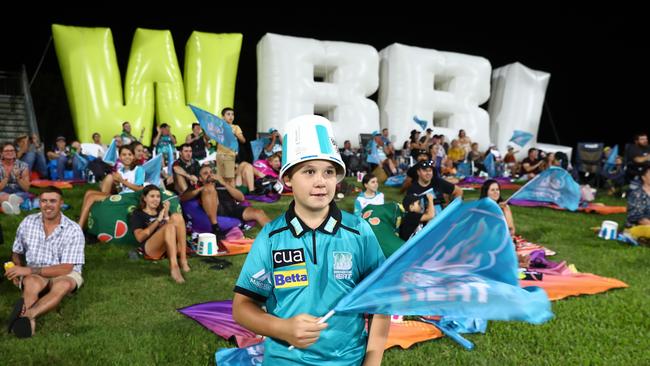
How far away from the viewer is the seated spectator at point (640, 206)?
7586 millimetres

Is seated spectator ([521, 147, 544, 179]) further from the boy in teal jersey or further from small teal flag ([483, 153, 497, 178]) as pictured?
the boy in teal jersey

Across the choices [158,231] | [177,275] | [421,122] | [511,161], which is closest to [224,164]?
[158,231]

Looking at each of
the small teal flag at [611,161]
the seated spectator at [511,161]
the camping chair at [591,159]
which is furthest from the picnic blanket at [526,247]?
the seated spectator at [511,161]

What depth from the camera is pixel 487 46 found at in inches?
918

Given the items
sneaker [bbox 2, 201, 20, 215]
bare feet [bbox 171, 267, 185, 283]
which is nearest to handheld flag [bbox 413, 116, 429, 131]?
sneaker [bbox 2, 201, 20, 215]

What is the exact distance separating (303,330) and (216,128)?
6509 millimetres

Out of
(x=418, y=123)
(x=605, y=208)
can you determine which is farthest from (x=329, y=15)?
→ (x=605, y=208)

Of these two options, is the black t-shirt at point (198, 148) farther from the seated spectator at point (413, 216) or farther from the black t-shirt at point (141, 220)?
the seated spectator at point (413, 216)

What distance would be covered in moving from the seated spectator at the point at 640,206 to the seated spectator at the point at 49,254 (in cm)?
777

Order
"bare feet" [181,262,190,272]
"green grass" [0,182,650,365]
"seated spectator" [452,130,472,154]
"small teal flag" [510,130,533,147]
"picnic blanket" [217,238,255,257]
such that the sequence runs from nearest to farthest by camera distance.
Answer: "green grass" [0,182,650,365] < "bare feet" [181,262,190,272] < "picnic blanket" [217,238,255,257] < "seated spectator" [452,130,472,154] < "small teal flag" [510,130,533,147]

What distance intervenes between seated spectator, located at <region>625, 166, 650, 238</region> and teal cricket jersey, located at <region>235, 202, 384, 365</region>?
24.2 ft

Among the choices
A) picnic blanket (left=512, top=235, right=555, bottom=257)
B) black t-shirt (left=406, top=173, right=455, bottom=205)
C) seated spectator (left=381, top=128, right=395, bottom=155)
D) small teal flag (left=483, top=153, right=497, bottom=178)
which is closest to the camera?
picnic blanket (left=512, top=235, right=555, bottom=257)

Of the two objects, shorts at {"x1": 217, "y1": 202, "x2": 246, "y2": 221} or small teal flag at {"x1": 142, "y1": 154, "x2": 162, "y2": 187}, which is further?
small teal flag at {"x1": 142, "y1": 154, "x2": 162, "y2": 187}

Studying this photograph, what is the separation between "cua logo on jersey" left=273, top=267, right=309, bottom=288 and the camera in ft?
5.64
